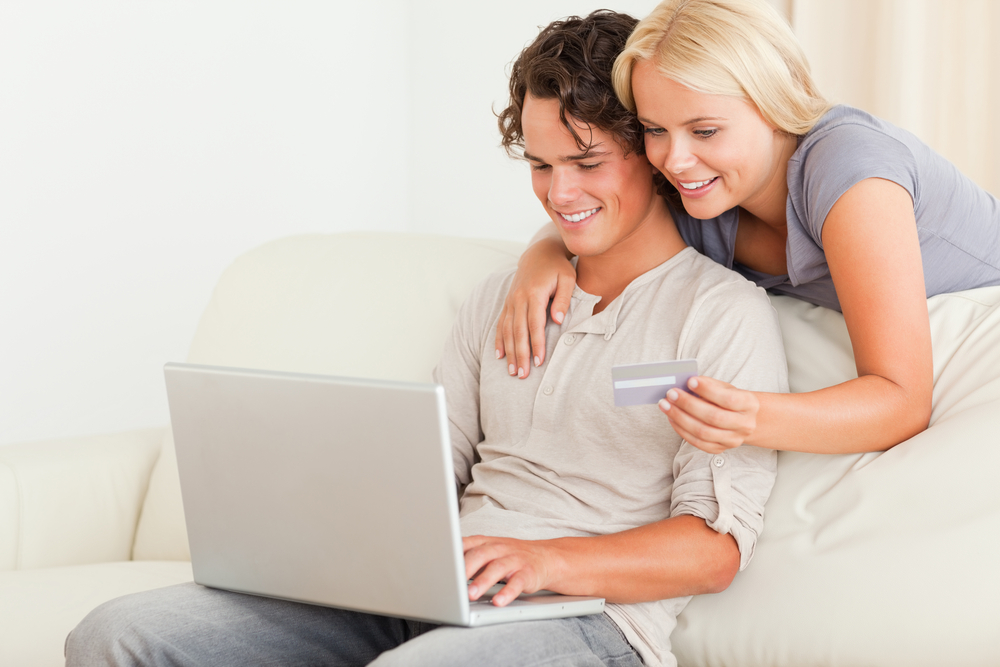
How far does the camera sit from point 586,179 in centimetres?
121

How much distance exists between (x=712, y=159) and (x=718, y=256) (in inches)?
8.9

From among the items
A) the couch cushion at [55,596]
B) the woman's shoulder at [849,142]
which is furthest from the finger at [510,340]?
the couch cushion at [55,596]

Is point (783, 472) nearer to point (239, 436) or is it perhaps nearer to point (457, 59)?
point (239, 436)

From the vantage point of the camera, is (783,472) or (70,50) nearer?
(783,472)

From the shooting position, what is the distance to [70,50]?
2.30 meters

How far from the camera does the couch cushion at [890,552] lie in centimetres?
97

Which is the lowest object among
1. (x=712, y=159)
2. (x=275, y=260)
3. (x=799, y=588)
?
(x=799, y=588)

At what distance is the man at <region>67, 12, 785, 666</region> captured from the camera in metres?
0.95

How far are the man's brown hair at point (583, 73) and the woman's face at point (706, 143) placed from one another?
0.03m

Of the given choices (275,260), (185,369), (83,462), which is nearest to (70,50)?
(275,260)

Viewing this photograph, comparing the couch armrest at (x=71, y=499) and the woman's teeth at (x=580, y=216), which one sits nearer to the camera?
the woman's teeth at (x=580, y=216)

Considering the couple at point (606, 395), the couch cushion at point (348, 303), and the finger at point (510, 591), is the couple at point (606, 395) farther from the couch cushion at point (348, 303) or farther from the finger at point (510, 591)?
the couch cushion at point (348, 303)

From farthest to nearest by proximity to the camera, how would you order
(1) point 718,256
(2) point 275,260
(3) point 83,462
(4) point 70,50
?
(4) point 70,50
(2) point 275,260
(3) point 83,462
(1) point 718,256

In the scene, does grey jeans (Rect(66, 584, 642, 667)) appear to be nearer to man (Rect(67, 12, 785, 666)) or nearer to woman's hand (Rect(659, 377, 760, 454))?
man (Rect(67, 12, 785, 666))
